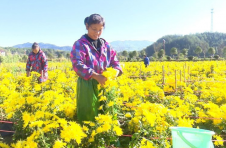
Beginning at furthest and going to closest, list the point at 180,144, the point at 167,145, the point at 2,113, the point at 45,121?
1. the point at 2,113
2. the point at 45,121
3. the point at 167,145
4. the point at 180,144

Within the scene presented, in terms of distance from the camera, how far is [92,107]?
201 cm

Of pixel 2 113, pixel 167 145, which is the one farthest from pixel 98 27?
pixel 2 113

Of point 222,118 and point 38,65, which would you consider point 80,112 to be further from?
point 38,65

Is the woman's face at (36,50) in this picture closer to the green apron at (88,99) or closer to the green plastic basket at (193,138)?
the green apron at (88,99)

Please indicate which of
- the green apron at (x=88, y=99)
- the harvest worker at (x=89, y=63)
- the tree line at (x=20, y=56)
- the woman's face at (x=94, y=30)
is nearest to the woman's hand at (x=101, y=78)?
the harvest worker at (x=89, y=63)

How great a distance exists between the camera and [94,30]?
200 cm

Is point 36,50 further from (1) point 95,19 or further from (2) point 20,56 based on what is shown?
(2) point 20,56

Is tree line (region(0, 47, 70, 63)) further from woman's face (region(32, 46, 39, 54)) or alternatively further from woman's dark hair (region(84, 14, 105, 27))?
woman's dark hair (region(84, 14, 105, 27))

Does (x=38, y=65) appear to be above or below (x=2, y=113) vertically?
above

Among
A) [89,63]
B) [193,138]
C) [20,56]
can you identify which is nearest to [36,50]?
[89,63]

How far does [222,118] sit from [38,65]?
368 centimetres

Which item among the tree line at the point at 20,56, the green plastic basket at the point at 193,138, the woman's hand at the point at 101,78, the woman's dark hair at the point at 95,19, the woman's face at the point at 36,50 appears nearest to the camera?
the green plastic basket at the point at 193,138

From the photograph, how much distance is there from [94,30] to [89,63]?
34cm

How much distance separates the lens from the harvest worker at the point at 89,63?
1900mm
